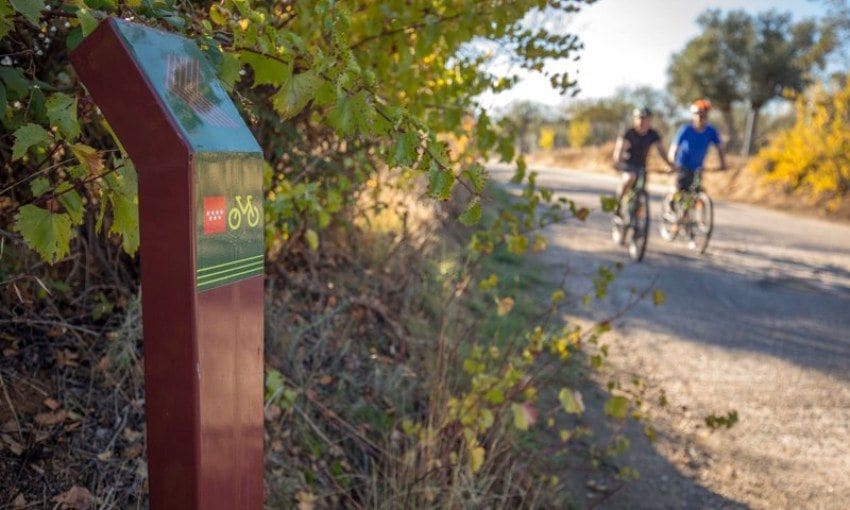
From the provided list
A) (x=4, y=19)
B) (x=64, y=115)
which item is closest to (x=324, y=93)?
(x=64, y=115)

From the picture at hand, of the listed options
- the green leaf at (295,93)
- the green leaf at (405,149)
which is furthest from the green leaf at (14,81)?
the green leaf at (405,149)

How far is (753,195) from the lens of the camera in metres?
17.1

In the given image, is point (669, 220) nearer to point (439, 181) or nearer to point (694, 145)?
point (694, 145)

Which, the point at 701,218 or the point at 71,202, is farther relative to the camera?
the point at 701,218

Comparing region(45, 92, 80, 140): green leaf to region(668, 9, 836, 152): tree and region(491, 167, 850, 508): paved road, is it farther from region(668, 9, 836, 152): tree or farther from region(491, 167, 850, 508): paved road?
region(668, 9, 836, 152): tree

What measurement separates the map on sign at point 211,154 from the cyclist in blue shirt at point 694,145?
840 cm

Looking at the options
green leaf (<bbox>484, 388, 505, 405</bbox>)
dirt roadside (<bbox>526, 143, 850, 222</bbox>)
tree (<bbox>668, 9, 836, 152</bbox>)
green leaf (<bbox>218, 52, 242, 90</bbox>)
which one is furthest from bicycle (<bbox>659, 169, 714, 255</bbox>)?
tree (<bbox>668, 9, 836, 152</bbox>)

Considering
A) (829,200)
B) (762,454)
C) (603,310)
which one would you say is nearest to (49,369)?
(762,454)

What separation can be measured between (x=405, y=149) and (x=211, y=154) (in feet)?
1.57

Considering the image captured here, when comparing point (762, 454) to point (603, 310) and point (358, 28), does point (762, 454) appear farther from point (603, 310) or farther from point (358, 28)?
point (358, 28)

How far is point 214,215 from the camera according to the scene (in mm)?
1206

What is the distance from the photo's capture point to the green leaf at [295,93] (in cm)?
147

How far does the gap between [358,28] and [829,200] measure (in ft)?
49.7

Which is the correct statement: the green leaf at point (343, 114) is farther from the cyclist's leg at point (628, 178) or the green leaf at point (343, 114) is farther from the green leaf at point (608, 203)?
the cyclist's leg at point (628, 178)
